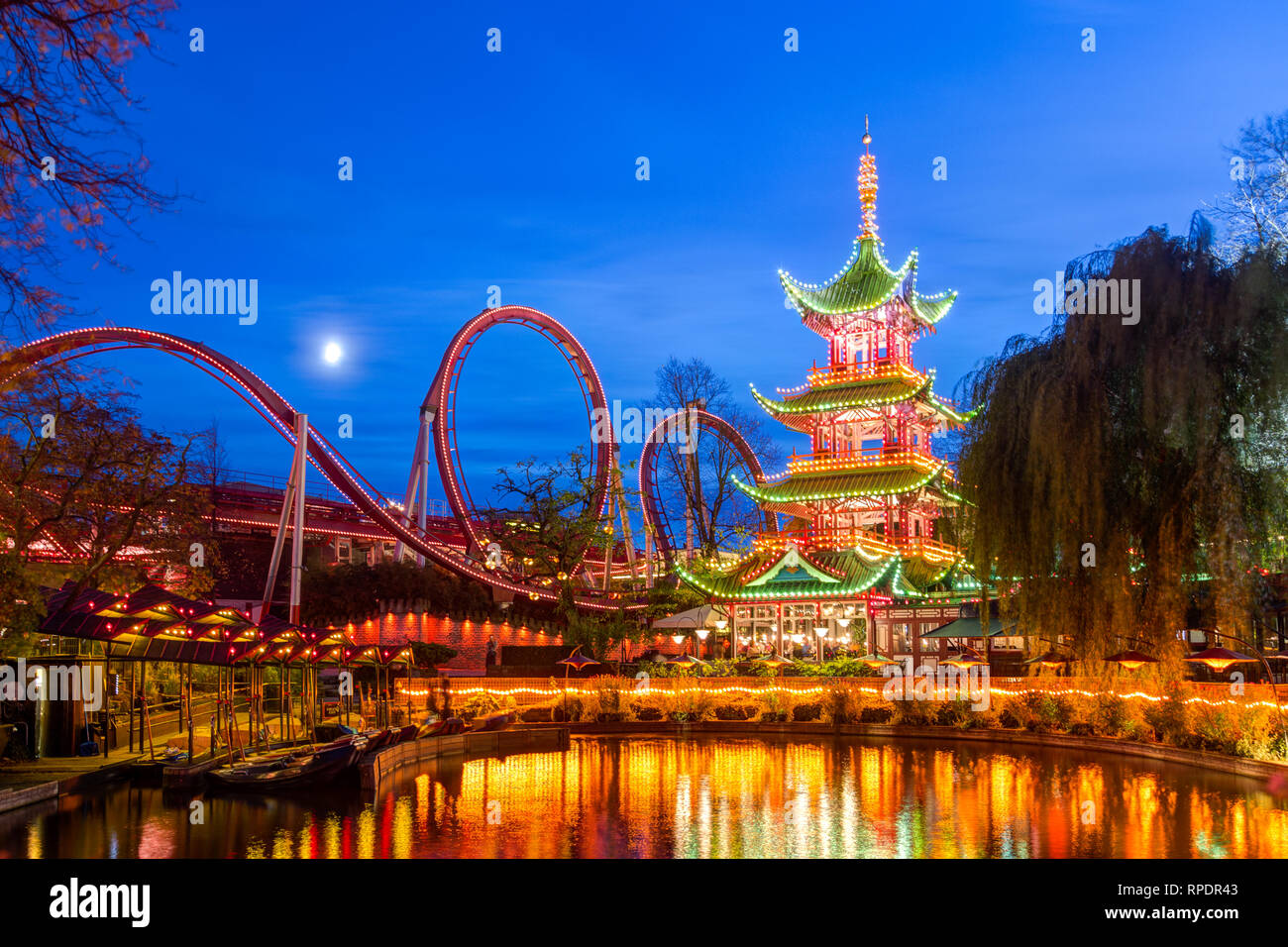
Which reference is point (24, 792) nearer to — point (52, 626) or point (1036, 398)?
point (52, 626)

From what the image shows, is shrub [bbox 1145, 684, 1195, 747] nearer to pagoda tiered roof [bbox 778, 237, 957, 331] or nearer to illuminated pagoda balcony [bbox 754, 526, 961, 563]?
illuminated pagoda balcony [bbox 754, 526, 961, 563]

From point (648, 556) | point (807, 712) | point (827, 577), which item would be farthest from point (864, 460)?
point (807, 712)

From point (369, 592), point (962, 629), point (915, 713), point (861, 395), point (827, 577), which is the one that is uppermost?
point (861, 395)

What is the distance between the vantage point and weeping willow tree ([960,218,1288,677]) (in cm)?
2002

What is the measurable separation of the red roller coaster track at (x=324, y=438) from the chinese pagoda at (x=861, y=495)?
8903mm

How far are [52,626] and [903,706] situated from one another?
63.3 feet

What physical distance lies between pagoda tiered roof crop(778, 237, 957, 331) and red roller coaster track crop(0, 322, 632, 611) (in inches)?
423

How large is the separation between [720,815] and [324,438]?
32083 mm

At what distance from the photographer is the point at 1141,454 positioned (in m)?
21.9

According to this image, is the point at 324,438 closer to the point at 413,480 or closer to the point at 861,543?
the point at 413,480

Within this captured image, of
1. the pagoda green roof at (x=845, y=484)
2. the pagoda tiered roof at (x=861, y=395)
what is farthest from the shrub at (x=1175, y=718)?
the pagoda tiered roof at (x=861, y=395)

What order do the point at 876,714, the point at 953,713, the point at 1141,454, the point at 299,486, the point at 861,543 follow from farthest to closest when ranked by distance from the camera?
the point at 861,543 < the point at 299,486 < the point at 876,714 < the point at 953,713 < the point at 1141,454

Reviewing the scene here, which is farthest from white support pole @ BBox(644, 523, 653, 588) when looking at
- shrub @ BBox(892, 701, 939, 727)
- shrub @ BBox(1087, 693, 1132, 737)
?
shrub @ BBox(1087, 693, 1132, 737)
